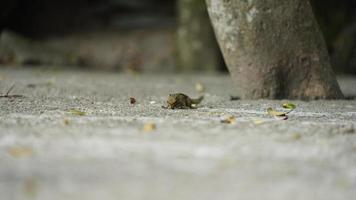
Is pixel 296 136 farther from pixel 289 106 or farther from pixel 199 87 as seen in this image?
pixel 199 87

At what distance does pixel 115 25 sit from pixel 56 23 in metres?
0.90

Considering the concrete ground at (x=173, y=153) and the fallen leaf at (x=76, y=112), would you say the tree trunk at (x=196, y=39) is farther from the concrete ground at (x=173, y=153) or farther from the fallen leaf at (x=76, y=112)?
the fallen leaf at (x=76, y=112)

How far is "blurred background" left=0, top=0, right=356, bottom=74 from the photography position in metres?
8.94

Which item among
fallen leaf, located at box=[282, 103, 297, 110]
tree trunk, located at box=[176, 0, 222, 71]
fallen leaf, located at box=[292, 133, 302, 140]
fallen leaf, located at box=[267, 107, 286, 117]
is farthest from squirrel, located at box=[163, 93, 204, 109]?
tree trunk, located at box=[176, 0, 222, 71]

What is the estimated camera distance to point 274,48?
5.14 metres

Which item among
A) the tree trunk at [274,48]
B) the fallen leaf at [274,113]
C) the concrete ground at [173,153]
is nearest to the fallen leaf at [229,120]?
the concrete ground at [173,153]

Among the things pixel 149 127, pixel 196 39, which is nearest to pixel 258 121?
pixel 149 127

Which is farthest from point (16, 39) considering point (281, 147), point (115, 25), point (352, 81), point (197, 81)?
point (281, 147)

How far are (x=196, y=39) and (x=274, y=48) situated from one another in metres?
3.87

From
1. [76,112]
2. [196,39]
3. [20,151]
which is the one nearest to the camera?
[20,151]

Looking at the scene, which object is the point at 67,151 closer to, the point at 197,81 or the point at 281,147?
the point at 281,147

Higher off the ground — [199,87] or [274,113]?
[199,87]

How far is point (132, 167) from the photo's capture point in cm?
275

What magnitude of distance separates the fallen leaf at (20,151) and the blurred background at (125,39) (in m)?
5.88
